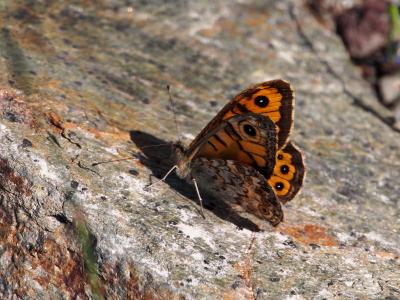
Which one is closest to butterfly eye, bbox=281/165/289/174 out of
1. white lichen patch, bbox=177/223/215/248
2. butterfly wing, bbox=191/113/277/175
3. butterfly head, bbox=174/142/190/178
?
butterfly wing, bbox=191/113/277/175

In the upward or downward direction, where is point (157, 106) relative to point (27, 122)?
downward

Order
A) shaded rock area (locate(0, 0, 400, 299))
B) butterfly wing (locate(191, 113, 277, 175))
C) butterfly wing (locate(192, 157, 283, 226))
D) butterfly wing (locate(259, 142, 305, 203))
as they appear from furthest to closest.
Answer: butterfly wing (locate(259, 142, 305, 203)), butterfly wing (locate(192, 157, 283, 226)), butterfly wing (locate(191, 113, 277, 175)), shaded rock area (locate(0, 0, 400, 299))

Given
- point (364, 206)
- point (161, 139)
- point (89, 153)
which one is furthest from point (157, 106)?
point (364, 206)

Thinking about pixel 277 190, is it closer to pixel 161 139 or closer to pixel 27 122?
pixel 161 139

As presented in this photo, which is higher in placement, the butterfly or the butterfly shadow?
the butterfly

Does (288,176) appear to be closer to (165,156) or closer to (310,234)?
(310,234)

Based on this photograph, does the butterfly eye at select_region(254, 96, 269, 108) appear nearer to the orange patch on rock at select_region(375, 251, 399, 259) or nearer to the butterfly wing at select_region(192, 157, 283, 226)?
the butterfly wing at select_region(192, 157, 283, 226)
